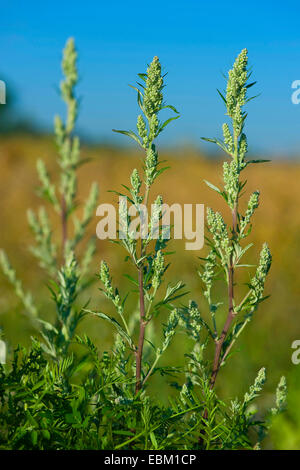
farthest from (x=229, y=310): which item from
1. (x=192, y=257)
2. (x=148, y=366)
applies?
(x=192, y=257)

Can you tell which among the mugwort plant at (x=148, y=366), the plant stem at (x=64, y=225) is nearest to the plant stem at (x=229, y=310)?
the mugwort plant at (x=148, y=366)

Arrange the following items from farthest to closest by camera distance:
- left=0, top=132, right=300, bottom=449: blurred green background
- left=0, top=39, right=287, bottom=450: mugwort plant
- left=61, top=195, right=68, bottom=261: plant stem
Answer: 1. left=0, top=132, right=300, bottom=449: blurred green background
2. left=61, top=195, right=68, bottom=261: plant stem
3. left=0, top=39, right=287, bottom=450: mugwort plant

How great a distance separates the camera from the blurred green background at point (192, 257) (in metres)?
3.75

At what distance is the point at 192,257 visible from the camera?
277 inches

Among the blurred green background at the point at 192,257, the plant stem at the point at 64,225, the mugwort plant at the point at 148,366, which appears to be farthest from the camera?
the blurred green background at the point at 192,257

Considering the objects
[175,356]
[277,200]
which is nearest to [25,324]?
[175,356]

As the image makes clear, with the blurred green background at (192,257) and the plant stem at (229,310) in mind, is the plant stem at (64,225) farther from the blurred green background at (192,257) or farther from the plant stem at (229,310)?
the plant stem at (229,310)

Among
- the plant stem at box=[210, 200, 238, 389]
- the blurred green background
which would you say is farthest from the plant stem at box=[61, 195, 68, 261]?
the plant stem at box=[210, 200, 238, 389]

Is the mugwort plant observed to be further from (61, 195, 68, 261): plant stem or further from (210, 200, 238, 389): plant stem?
(61, 195, 68, 261): plant stem

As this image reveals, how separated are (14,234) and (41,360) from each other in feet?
24.7

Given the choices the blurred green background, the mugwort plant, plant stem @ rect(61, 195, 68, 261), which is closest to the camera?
the mugwort plant

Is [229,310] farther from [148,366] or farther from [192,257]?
[192,257]

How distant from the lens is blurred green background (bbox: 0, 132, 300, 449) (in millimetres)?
3747
